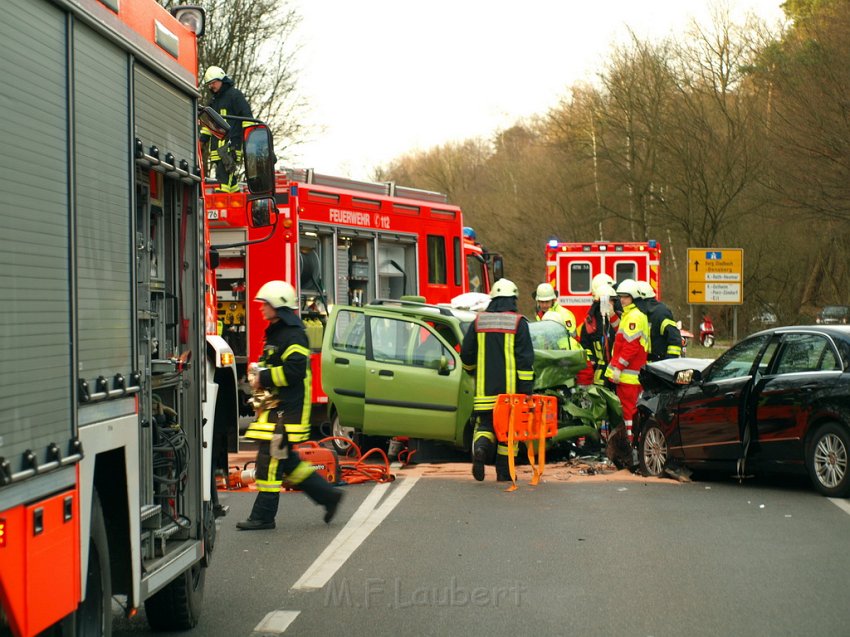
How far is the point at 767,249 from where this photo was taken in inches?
1618

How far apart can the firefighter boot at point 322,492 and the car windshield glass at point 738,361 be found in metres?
4.33

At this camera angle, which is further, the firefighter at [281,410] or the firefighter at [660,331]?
the firefighter at [660,331]

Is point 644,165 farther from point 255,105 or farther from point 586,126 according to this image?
point 255,105

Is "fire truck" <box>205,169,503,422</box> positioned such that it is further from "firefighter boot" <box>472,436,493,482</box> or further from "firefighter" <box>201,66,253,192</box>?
"firefighter" <box>201,66,253,192</box>

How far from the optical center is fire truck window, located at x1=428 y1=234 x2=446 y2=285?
19.1 m

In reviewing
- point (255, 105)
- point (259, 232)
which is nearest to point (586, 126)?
point (255, 105)

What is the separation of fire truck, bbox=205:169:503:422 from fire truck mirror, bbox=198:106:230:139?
5.76 m

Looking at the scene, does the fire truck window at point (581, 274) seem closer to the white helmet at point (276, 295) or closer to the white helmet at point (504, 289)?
the white helmet at point (504, 289)

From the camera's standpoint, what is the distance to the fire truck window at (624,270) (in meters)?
26.8

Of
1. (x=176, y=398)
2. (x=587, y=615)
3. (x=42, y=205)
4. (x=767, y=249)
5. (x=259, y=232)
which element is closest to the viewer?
(x=42, y=205)

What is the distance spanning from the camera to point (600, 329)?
653 inches

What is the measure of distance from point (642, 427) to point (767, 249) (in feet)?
96.3

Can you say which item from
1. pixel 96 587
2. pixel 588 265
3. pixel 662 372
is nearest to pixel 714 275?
pixel 588 265

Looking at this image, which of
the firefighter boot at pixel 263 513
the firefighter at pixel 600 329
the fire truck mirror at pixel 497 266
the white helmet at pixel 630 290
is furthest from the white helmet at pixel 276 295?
the fire truck mirror at pixel 497 266
